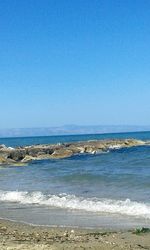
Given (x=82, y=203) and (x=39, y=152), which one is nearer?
(x=82, y=203)

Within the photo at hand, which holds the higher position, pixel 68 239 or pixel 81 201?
pixel 68 239

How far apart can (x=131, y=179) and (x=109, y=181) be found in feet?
4.16

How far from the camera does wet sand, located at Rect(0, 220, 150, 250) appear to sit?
12227mm

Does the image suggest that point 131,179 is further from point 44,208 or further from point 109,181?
point 44,208

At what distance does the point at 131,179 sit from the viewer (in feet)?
95.0

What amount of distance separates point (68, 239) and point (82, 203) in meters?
7.49

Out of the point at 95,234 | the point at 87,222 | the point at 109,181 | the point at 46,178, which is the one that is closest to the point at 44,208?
the point at 87,222

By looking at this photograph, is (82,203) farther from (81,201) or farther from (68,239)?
(68,239)

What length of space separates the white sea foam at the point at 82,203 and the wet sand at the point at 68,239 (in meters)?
3.71

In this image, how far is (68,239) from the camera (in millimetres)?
13344

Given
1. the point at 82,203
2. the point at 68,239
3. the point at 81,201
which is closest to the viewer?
the point at 68,239

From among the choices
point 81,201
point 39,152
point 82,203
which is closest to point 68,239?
point 82,203

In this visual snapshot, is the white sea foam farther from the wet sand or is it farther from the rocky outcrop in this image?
the rocky outcrop

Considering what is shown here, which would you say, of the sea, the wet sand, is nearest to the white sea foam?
the sea
